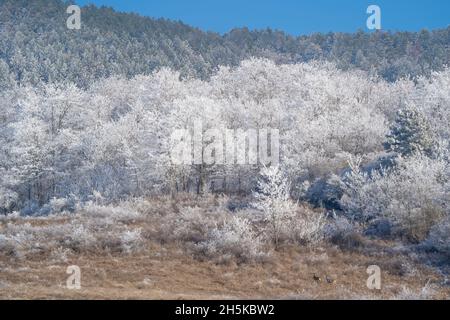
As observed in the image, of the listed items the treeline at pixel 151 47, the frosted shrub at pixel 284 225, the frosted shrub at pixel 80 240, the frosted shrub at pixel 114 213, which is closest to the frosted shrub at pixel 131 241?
the frosted shrub at pixel 80 240

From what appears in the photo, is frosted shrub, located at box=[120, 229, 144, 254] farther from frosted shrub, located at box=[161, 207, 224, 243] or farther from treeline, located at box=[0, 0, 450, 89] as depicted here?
treeline, located at box=[0, 0, 450, 89]

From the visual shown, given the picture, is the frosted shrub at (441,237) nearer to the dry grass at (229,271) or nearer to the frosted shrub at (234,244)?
the dry grass at (229,271)

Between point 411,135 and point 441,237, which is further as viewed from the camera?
point 411,135

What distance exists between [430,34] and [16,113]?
121283 millimetres

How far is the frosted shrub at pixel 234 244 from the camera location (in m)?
25.0

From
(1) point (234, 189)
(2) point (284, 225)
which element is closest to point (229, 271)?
(2) point (284, 225)

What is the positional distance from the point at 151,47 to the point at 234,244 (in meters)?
108

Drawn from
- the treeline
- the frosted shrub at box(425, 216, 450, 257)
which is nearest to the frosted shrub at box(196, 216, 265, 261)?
the frosted shrub at box(425, 216, 450, 257)

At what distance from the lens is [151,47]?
12531cm

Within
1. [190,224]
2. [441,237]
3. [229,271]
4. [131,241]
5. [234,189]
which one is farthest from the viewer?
[234,189]

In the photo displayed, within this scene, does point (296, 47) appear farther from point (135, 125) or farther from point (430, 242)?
point (430, 242)

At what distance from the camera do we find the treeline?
326 ft

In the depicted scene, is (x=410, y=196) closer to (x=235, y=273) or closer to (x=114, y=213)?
(x=235, y=273)
